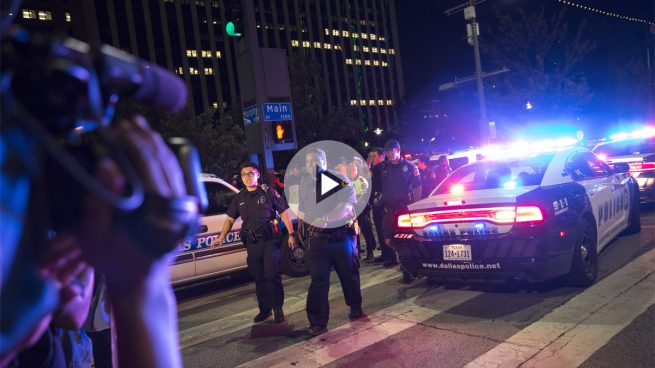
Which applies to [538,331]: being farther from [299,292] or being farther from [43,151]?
[43,151]

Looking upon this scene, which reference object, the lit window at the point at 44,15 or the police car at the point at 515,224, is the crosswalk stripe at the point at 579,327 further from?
the lit window at the point at 44,15

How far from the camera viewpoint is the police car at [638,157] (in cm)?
913

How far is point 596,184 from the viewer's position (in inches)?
233

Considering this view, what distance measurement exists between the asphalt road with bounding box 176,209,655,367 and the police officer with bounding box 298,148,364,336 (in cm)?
30

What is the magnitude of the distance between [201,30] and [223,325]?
244ft

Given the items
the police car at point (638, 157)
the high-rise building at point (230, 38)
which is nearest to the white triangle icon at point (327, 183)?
the police car at point (638, 157)

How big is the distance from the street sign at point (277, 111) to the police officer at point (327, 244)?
4020mm

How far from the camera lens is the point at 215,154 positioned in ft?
86.0

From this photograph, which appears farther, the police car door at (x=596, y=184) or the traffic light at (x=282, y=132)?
the traffic light at (x=282, y=132)

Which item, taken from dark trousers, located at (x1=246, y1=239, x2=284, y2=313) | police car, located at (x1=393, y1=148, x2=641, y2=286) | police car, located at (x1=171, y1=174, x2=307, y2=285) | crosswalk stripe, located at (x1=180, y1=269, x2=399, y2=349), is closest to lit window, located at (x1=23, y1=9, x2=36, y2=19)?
police car, located at (x1=171, y1=174, x2=307, y2=285)

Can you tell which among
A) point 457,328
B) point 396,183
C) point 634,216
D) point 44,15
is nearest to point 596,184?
point 634,216

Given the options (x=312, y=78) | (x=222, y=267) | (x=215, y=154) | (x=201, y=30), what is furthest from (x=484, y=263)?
(x=201, y=30)

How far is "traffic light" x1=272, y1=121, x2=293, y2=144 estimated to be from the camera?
350 inches

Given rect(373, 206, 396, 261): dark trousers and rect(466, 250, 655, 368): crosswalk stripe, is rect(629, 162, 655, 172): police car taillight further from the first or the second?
rect(373, 206, 396, 261): dark trousers
